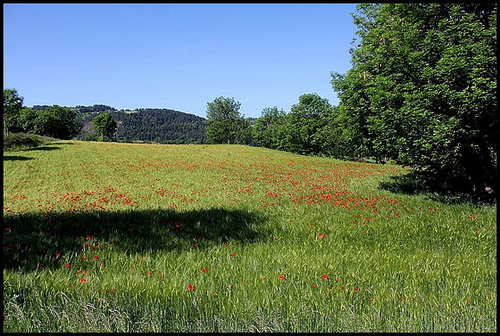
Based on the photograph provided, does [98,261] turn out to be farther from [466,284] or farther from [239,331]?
[466,284]

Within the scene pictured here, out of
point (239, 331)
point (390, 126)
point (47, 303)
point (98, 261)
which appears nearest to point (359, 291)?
point (239, 331)

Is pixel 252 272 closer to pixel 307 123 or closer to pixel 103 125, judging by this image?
pixel 307 123

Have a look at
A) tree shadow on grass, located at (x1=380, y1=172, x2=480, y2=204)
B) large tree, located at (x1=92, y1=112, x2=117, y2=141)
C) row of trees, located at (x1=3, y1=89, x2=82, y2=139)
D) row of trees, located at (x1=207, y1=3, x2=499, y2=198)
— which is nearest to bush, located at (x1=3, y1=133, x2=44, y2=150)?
row of trees, located at (x1=3, y1=89, x2=82, y2=139)

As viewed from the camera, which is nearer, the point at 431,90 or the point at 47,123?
the point at 431,90

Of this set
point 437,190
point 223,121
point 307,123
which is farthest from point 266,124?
point 437,190

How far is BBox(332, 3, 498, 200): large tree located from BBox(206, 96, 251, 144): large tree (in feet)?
288

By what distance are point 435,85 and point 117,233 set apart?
34.1ft

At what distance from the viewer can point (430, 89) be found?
9.39m

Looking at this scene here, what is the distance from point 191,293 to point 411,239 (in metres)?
5.17

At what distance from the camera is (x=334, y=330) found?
9.75ft

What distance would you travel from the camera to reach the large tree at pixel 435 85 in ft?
27.9

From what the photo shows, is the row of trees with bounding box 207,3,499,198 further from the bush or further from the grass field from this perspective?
the bush

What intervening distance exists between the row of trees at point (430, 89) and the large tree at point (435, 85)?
0.10ft

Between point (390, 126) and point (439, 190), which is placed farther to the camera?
point (439, 190)
